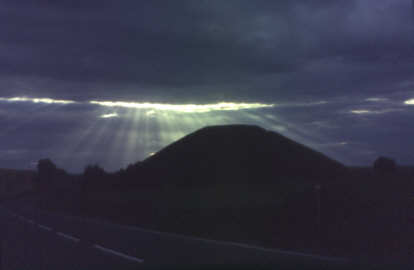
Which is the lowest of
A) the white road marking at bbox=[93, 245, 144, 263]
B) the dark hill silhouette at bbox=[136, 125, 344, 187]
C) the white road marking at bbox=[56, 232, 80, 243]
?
the white road marking at bbox=[56, 232, 80, 243]

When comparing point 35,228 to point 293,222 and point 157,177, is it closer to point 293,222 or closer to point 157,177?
point 293,222

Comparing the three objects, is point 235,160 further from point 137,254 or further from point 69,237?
point 137,254

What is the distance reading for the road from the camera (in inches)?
421

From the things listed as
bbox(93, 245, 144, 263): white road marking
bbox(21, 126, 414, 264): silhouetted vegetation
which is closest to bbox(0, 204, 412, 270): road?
bbox(93, 245, 144, 263): white road marking

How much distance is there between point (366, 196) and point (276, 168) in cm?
1600

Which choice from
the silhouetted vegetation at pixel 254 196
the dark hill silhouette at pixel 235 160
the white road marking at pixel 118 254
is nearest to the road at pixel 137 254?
the white road marking at pixel 118 254

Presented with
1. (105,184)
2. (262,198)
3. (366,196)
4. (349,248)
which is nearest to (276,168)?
(262,198)

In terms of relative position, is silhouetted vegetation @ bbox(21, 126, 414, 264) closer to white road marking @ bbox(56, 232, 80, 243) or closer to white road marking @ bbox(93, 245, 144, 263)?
white road marking @ bbox(56, 232, 80, 243)

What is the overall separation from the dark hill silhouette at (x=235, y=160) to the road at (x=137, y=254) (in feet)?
71.8

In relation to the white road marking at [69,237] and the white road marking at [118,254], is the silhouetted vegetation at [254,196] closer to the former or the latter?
the white road marking at [69,237]

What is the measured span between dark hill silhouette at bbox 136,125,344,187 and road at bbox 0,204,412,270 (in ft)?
71.8

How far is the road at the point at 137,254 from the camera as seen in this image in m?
10.7

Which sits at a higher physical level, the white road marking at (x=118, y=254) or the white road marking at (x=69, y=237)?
the white road marking at (x=118, y=254)

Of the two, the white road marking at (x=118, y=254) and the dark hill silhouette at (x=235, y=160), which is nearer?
the white road marking at (x=118, y=254)
